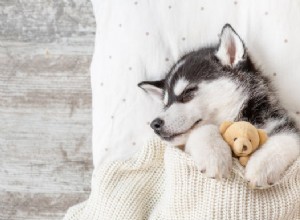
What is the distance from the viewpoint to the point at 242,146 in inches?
24.2

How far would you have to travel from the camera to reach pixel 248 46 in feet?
2.44

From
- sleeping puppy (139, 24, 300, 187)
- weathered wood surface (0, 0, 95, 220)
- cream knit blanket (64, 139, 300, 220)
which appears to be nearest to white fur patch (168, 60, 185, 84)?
sleeping puppy (139, 24, 300, 187)

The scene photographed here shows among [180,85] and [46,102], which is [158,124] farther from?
[46,102]

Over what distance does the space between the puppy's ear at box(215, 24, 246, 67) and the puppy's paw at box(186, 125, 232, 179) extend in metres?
0.12

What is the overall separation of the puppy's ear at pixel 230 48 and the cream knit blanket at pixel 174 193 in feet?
0.49

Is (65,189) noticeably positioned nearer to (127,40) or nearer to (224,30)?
(127,40)

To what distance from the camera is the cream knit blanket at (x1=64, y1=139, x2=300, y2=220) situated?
24.6 inches

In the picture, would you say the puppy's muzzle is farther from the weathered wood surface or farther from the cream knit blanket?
the weathered wood surface

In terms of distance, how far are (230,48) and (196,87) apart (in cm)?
7

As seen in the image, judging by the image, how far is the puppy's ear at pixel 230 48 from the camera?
708mm

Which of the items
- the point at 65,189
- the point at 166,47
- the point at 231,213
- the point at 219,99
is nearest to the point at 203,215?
the point at 231,213

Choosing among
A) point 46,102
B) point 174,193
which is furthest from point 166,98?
point 46,102

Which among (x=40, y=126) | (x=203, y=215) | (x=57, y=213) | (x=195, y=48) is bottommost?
(x=57, y=213)

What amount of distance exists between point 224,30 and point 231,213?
0.25 meters
